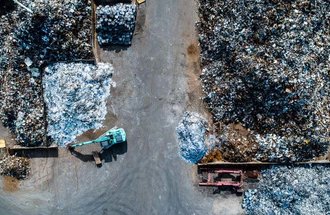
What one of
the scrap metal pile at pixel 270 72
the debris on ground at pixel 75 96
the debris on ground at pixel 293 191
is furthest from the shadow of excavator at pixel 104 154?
the debris on ground at pixel 293 191

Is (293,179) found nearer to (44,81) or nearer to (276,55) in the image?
(276,55)

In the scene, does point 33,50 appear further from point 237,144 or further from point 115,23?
point 237,144

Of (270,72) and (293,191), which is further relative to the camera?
(293,191)

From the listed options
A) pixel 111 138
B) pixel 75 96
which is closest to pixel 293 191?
pixel 111 138

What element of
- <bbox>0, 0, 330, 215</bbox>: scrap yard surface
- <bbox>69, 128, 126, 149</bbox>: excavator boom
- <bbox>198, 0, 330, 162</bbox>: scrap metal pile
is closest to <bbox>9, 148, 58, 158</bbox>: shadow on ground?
<bbox>0, 0, 330, 215</bbox>: scrap yard surface

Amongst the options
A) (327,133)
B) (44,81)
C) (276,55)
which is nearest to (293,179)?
(327,133)
